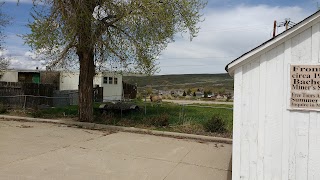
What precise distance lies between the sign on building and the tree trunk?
10295mm

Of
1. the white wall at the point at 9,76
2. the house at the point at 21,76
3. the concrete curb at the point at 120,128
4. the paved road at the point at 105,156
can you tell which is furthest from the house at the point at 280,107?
the white wall at the point at 9,76

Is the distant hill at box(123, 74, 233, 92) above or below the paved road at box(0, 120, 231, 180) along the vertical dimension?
above

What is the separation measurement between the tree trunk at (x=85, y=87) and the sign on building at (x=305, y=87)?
10.3m

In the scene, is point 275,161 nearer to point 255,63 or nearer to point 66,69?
point 255,63

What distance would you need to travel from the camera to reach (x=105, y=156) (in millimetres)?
7902

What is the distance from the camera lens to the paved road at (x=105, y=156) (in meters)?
6.39

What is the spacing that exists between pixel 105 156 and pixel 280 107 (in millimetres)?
4663

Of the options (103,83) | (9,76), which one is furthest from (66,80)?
(9,76)

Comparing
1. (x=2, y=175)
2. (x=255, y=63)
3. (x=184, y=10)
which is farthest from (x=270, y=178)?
(x=184, y=10)

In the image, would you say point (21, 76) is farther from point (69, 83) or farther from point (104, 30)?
point (104, 30)

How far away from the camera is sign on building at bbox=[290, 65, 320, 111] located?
4711mm

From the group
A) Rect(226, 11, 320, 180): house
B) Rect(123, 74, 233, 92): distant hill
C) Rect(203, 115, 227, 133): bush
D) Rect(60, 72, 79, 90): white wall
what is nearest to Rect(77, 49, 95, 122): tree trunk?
Rect(203, 115, 227, 133): bush

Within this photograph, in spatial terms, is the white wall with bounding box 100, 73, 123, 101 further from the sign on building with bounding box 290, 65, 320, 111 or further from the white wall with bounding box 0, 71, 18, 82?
the sign on building with bounding box 290, 65, 320, 111

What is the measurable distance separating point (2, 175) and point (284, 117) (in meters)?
5.12
